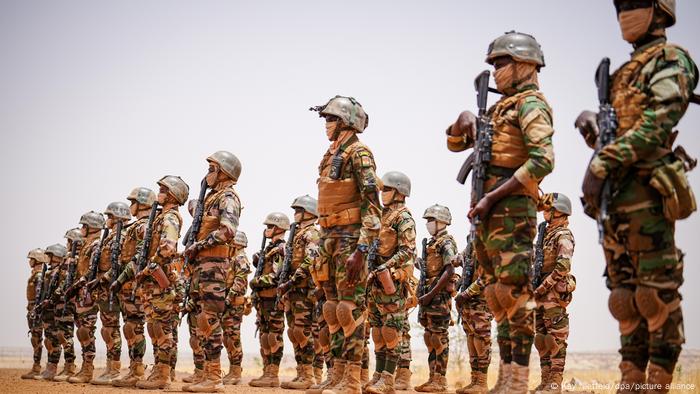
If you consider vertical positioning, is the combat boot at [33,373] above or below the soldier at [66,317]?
below

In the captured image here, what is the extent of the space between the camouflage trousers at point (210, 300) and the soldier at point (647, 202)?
6.18 meters

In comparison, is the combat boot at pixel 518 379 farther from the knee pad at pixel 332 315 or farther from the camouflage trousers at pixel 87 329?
the camouflage trousers at pixel 87 329

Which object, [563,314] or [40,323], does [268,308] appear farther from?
[40,323]

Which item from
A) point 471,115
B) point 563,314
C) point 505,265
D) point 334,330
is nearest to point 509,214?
point 505,265

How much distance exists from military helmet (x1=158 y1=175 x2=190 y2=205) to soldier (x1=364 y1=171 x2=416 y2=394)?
343 centimetres

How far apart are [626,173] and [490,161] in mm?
1396

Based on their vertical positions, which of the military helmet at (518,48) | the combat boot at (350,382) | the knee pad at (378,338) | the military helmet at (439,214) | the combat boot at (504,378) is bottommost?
the combat boot at (350,382)

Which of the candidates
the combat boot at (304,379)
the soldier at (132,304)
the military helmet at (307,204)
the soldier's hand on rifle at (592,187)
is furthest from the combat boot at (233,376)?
the soldier's hand on rifle at (592,187)

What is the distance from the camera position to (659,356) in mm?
4883

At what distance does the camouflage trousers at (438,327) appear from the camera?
12742 millimetres

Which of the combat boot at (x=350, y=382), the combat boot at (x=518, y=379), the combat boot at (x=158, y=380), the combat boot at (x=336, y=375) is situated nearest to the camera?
the combat boot at (x=518, y=379)

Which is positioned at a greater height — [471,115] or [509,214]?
[471,115]

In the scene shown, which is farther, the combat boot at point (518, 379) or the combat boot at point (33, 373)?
the combat boot at point (33, 373)

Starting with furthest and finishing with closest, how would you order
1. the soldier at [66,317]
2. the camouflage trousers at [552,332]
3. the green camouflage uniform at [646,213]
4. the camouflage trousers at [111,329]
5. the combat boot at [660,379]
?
the soldier at [66,317], the camouflage trousers at [111,329], the camouflage trousers at [552,332], the green camouflage uniform at [646,213], the combat boot at [660,379]
